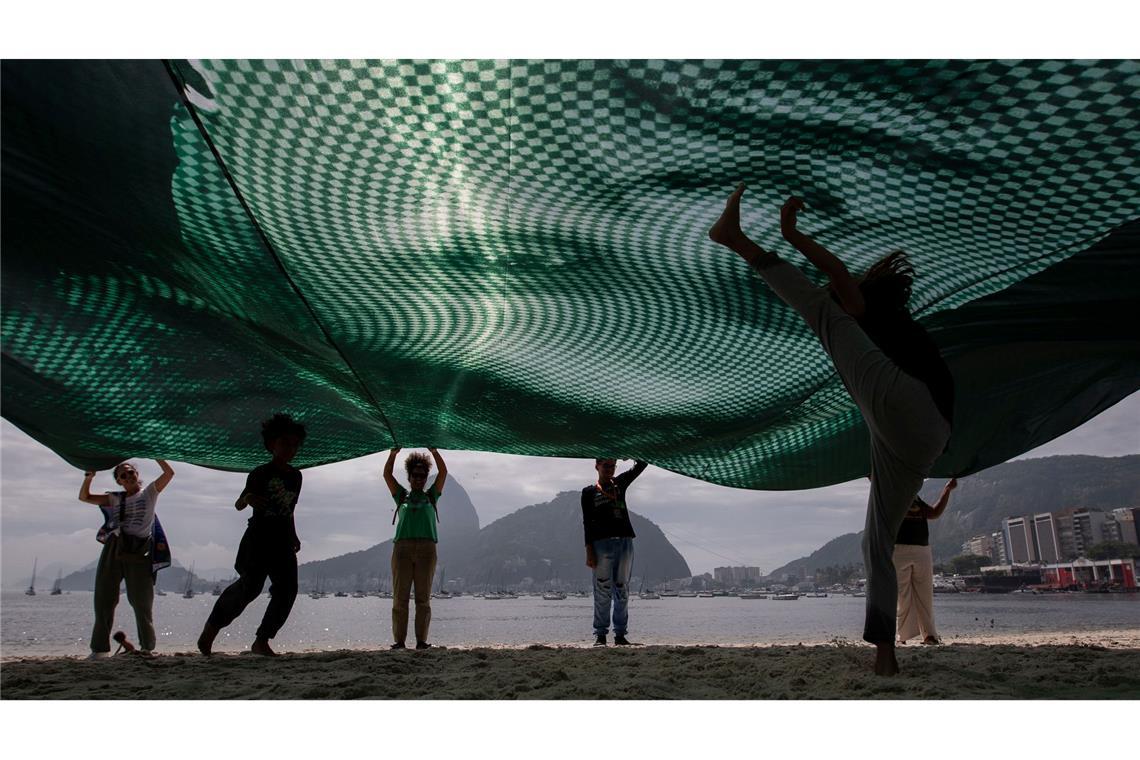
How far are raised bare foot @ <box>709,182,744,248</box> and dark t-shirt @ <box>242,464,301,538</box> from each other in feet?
9.25

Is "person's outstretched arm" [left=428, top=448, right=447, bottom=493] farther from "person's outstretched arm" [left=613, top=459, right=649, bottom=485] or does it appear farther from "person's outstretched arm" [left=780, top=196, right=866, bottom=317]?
"person's outstretched arm" [left=780, top=196, right=866, bottom=317]

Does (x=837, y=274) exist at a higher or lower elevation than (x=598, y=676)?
higher

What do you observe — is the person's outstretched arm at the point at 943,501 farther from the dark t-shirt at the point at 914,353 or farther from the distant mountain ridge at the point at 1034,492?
the distant mountain ridge at the point at 1034,492

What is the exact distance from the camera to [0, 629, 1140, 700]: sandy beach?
239 cm

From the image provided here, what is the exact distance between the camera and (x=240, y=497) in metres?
4.09

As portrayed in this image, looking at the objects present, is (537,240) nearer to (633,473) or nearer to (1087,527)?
(633,473)

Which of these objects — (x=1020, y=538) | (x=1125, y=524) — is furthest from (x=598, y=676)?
(x=1020, y=538)

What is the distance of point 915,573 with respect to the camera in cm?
550

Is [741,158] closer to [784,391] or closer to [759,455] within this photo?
[784,391]

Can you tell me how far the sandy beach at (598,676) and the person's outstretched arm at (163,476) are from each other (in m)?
1.63

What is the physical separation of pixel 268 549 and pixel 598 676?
2.09 metres

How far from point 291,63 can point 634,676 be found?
8.09 feet

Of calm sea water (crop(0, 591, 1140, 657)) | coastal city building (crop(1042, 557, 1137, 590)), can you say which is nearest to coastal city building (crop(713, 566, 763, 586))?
coastal city building (crop(1042, 557, 1137, 590))

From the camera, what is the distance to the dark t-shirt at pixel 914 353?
2.32 meters
